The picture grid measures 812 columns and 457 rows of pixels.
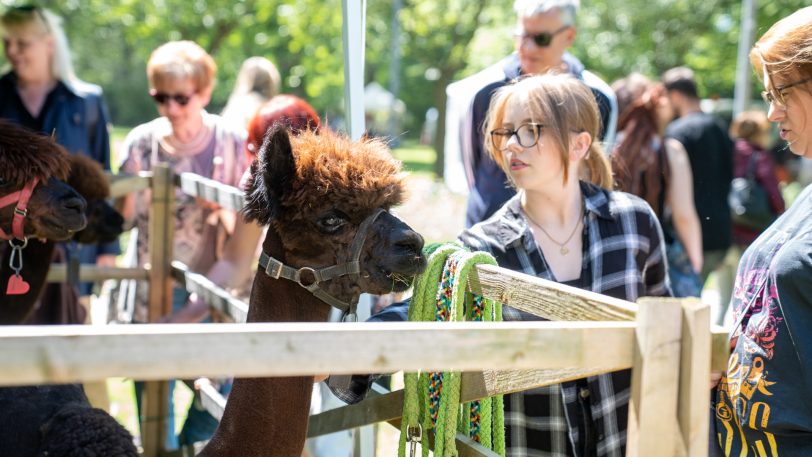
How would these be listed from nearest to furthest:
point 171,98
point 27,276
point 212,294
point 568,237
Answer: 1. point 568,237
2. point 27,276
3. point 212,294
4. point 171,98

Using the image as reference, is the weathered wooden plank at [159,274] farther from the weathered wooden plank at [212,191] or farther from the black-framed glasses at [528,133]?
the black-framed glasses at [528,133]

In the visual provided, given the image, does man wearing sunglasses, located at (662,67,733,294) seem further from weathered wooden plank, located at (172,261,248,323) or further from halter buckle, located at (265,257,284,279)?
halter buckle, located at (265,257,284,279)

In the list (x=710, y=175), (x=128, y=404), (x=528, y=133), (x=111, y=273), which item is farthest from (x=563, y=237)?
(x=128, y=404)

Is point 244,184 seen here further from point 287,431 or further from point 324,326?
point 324,326

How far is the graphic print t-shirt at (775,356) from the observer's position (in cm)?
200

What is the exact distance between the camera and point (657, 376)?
4.97 ft

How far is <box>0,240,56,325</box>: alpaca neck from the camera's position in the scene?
11.2ft

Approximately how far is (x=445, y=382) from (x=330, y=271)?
46 centimetres

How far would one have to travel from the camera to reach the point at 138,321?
4914 millimetres

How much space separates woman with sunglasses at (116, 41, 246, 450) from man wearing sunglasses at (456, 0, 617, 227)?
1.30m

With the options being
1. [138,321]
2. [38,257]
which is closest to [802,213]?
[38,257]

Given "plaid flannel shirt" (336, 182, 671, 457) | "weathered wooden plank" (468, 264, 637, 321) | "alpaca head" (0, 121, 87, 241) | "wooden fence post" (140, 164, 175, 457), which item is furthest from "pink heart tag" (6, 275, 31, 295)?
"weathered wooden plank" (468, 264, 637, 321)

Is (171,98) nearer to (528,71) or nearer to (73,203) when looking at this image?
(73,203)

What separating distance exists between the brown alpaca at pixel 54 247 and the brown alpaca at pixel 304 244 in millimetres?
1366
